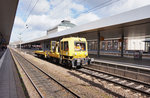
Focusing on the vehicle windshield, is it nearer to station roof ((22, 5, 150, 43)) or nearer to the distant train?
the distant train

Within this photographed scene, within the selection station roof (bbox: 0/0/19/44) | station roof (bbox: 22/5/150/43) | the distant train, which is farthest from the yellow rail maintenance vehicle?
station roof (bbox: 0/0/19/44)

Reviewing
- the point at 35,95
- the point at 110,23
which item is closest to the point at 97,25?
the point at 110,23

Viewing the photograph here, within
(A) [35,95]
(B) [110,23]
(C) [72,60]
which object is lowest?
(A) [35,95]

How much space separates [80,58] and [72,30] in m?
6.97

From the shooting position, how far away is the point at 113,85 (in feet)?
20.5

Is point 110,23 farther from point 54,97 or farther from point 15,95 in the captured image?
point 15,95

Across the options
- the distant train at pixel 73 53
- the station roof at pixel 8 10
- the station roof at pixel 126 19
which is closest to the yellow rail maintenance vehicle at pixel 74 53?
the distant train at pixel 73 53

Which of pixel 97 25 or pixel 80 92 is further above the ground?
pixel 97 25

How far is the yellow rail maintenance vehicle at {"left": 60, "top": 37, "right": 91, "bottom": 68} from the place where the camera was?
9875mm

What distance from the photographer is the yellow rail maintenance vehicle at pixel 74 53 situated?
9.88m

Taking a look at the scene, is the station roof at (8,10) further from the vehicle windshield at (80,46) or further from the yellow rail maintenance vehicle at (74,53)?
the vehicle windshield at (80,46)

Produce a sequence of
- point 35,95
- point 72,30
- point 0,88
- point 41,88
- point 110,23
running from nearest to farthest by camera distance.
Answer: point 35,95 < point 0,88 < point 41,88 < point 110,23 < point 72,30

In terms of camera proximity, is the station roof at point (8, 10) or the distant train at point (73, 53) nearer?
the station roof at point (8, 10)

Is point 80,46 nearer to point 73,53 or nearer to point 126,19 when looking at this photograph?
point 73,53
